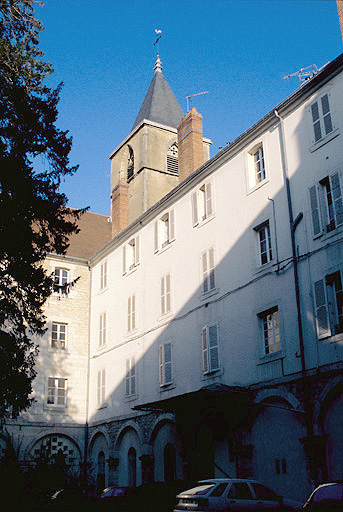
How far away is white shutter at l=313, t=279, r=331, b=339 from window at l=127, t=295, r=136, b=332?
426 inches

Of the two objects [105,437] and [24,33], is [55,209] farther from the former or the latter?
[105,437]

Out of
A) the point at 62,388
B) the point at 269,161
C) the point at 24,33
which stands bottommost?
the point at 62,388

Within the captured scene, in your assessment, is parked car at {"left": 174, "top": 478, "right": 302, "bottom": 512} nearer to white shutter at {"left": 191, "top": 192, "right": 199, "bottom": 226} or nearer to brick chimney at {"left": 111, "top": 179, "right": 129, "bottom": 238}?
white shutter at {"left": 191, "top": 192, "right": 199, "bottom": 226}

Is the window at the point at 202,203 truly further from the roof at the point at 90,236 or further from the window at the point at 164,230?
the roof at the point at 90,236

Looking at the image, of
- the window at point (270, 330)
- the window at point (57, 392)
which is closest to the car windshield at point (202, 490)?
the window at point (270, 330)

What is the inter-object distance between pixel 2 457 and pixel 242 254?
520 inches

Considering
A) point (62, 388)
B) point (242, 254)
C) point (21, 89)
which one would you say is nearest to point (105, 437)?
point (62, 388)

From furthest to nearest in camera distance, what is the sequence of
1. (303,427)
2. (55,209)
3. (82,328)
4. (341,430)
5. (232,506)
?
(82,328) → (55,209) → (303,427) → (341,430) → (232,506)

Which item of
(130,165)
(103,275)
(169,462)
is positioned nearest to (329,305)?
(169,462)

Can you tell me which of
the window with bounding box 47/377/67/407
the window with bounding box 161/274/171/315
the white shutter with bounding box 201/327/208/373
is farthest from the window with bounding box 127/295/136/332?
the white shutter with bounding box 201/327/208/373

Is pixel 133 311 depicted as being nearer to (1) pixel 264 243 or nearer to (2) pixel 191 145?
(2) pixel 191 145

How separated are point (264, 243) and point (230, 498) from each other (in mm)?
8081

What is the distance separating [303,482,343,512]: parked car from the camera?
9930mm

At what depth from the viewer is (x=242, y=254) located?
1898 centimetres
